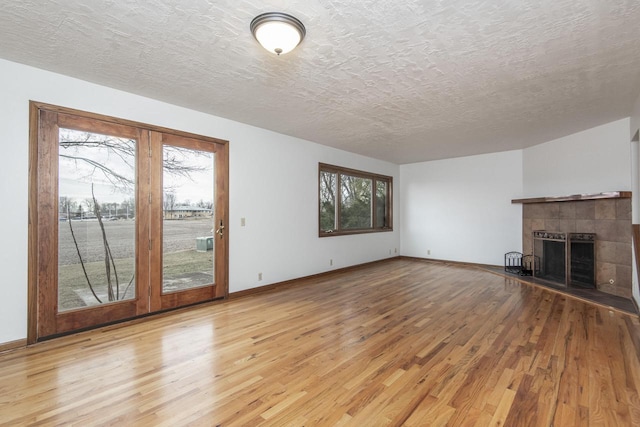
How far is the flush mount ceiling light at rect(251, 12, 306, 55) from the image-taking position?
202cm

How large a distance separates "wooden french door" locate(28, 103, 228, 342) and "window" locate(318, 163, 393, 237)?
2.39 meters

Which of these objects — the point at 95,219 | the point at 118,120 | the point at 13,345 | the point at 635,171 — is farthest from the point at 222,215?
the point at 635,171

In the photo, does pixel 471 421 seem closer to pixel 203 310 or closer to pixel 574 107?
pixel 203 310

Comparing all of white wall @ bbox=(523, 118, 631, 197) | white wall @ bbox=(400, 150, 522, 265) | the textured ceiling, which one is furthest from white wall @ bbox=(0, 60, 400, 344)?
white wall @ bbox=(523, 118, 631, 197)

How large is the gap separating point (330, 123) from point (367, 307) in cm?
274

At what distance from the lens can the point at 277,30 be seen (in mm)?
2092

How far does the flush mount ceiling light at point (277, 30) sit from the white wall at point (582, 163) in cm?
506

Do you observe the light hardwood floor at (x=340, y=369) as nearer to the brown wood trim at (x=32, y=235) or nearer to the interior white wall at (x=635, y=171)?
the brown wood trim at (x=32, y=235)

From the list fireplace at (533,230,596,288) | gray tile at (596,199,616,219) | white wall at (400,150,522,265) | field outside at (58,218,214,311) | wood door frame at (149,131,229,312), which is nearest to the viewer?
field outside at (58,218,214,311)

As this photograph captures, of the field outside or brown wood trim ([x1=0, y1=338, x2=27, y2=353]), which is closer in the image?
brown wood trim ([x1=0, y1=338, x2=27, y2=353])

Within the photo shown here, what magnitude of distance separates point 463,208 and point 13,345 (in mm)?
7682

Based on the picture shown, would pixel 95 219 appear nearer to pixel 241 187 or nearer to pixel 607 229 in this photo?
pixel 241 187

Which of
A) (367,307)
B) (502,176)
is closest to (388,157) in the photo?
(502,176)

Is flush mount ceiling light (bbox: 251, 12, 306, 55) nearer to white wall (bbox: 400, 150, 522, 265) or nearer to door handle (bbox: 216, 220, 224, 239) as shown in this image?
door handle (bbox: 216, 220, 224, 239)
